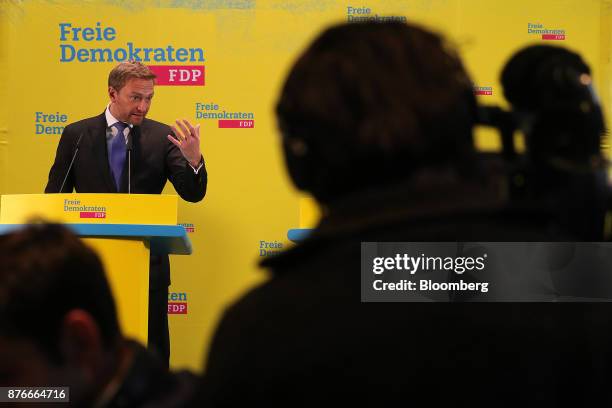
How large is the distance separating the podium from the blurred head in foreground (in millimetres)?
1912

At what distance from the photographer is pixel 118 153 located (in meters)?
4.20

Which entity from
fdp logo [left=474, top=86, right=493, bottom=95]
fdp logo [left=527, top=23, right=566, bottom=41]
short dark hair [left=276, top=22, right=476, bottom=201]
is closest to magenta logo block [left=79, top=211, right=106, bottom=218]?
short dark hair [left=276, top=22, right=476, bottom=201]

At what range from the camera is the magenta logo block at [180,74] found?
557cm

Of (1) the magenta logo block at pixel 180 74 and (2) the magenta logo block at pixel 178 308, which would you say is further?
(1) the magenta logo block at pixel 180 74

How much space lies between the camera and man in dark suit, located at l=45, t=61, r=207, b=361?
4.10 meters

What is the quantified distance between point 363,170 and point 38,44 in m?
5.08

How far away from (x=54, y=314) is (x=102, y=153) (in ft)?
10.6

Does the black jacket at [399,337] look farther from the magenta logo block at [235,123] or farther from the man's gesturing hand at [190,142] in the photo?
the magenta logo block at [235,123]

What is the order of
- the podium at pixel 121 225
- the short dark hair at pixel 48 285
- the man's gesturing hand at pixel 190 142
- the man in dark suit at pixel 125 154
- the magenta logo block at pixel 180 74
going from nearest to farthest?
the short dark hair at pixel 48 285
the podium at pixel 121 225
the man's gesturing hand at pixel 190 142
the man in dark suit at pixel 125 154
the magenta logo block at pixel 180 74

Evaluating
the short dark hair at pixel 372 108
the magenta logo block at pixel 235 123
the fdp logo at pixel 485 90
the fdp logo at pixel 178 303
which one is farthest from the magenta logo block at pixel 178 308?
the short dark hair at pixel 372 108

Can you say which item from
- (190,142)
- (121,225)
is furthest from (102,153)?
(121,225)

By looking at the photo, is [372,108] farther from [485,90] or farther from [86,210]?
[485,90]

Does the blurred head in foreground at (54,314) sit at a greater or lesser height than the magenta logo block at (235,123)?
lesser

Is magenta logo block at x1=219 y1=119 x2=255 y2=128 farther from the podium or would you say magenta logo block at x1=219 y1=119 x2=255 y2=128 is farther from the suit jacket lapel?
the podium
